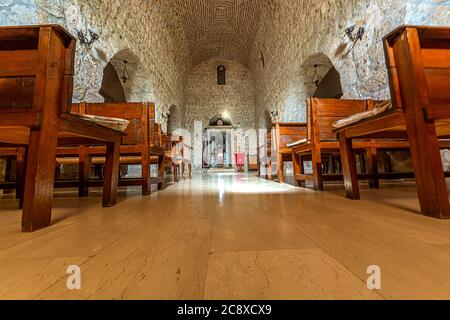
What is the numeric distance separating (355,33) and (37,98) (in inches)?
144

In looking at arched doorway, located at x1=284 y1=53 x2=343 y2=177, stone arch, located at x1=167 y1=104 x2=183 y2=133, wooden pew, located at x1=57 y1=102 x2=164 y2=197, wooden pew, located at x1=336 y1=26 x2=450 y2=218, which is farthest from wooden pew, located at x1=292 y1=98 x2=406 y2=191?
stone arch, located at x1=167 y1=104 x2=183 y2=133

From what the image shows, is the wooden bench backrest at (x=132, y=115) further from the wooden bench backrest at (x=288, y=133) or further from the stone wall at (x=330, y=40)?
the stone wall at (x=330, y=40)

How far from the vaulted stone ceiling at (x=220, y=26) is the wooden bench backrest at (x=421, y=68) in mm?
7061

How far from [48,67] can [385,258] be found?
4.80 feet

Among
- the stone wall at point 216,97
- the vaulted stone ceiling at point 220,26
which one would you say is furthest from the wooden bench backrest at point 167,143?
the stone wall at point 216,97

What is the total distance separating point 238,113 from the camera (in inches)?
419

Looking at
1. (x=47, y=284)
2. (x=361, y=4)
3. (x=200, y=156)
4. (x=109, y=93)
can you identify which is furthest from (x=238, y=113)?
(x=47, y=284)

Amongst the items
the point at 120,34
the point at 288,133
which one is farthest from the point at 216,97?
the point at 288,133

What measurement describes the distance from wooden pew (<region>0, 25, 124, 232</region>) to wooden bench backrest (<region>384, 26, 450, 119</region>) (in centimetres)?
166

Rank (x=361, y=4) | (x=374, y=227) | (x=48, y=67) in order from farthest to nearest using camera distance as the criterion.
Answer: (x=361, y=4), (x=48, y=67), (x=374, y=227)

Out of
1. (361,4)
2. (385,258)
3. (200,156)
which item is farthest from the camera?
(200,156)

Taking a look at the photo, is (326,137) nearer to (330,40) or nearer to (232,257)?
(232,257)

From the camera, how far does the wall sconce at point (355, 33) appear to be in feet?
9.43
